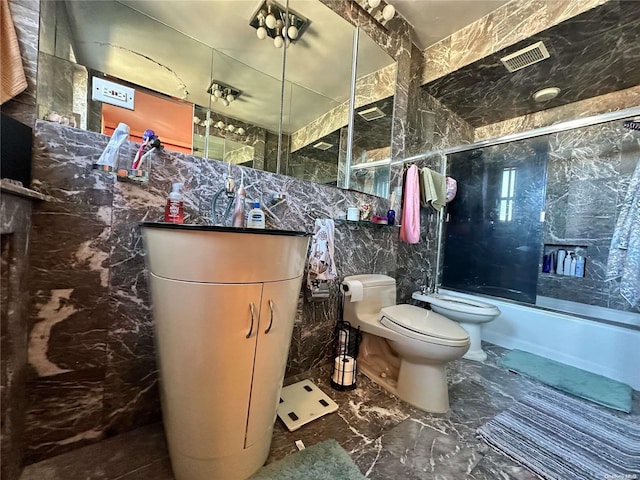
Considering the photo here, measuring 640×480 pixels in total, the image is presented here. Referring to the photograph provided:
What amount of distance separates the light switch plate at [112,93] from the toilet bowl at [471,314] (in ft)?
7.73

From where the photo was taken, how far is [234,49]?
1571 millimetres

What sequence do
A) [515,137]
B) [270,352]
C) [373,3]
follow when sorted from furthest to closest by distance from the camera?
[515,137] < [373,3] < [270,352]

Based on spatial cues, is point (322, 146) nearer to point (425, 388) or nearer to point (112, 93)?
point (112, 93)

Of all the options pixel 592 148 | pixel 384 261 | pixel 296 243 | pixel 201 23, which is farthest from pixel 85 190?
pixel 592 148

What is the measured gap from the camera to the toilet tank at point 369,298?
1.61 m

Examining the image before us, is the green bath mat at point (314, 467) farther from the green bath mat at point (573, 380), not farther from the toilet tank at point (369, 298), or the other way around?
the green bath mat at point (573, 380)

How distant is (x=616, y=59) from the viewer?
1.89 meters

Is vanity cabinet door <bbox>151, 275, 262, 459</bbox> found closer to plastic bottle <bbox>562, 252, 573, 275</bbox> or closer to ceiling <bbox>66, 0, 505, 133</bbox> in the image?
ceiling <bbox>66, 0, 505, 133</bbox>

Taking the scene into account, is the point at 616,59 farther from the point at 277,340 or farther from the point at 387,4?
the point at 277,340

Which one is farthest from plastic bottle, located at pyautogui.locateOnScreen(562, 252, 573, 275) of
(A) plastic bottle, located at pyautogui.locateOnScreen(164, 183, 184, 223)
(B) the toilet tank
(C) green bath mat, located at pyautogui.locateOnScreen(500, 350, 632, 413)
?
(A) plastic bottle, located at pyautogui.locateOnScreen(164, 183, 184, 223)

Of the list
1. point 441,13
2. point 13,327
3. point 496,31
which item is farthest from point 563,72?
point 13,327

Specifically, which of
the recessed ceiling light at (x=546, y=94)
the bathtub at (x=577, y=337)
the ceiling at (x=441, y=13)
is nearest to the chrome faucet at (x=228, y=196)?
the ceiling at (x=441, y=13)

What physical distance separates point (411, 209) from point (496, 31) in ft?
4.76

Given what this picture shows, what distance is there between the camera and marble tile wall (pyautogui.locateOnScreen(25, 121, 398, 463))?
91cm
